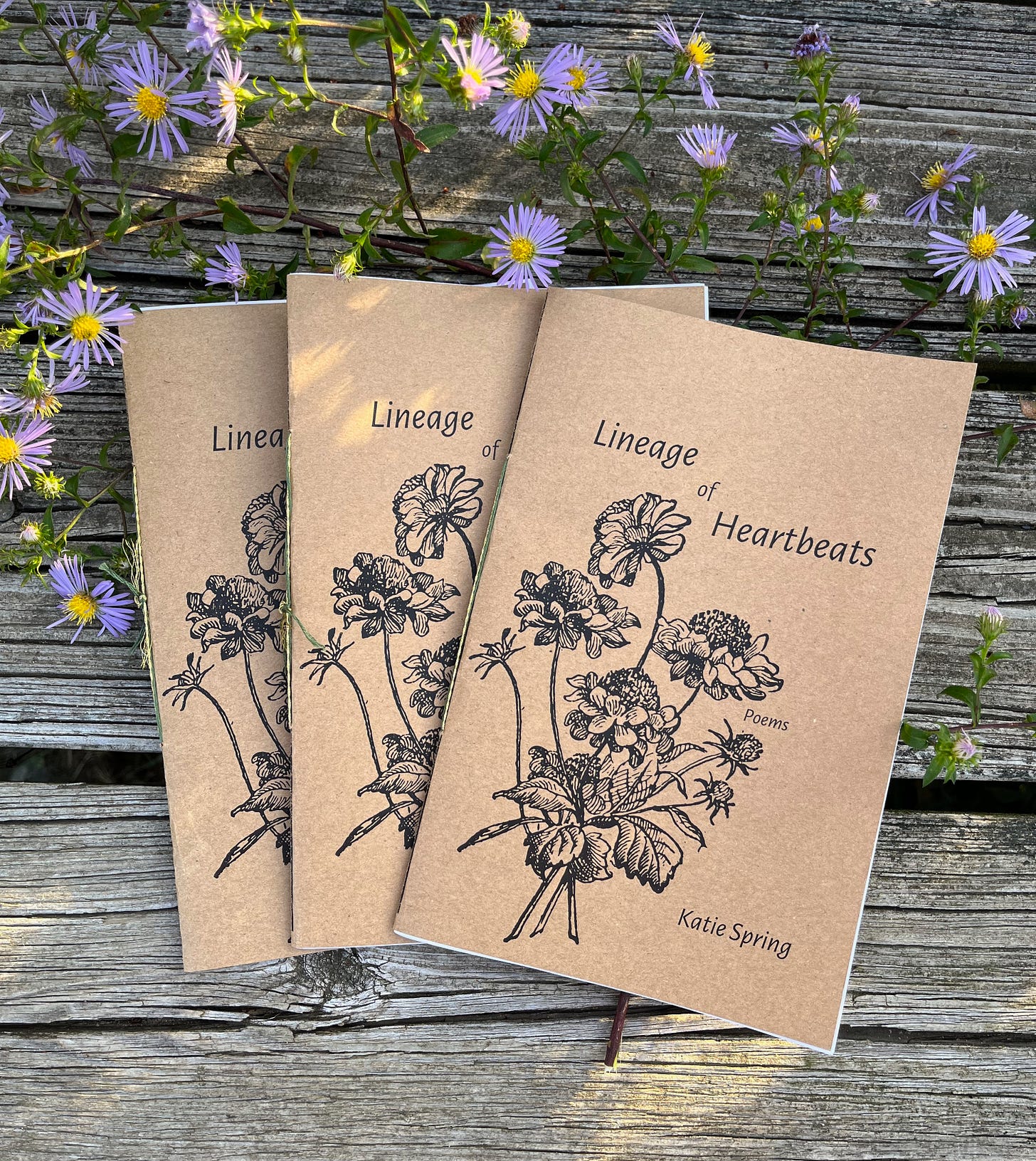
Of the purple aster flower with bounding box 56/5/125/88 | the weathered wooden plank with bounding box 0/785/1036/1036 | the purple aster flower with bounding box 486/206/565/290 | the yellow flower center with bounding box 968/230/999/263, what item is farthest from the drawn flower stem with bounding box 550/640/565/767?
the purple aster flower with bounding box 56/5/125/88

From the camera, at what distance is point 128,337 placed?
0.91 meters

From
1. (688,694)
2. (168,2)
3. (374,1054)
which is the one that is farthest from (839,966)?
(168,2)

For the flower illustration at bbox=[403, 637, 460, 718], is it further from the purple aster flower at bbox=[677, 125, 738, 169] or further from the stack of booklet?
the purple aster flower at bbox=[677, 125, 738, 169]

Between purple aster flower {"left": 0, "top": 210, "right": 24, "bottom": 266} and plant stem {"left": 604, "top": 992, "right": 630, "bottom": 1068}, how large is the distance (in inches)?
36.0

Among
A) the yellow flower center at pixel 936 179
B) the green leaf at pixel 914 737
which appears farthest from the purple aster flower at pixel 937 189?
the green leaf at pixel 914 737

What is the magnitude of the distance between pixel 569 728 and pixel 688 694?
0.12m

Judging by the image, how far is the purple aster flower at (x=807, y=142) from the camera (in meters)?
0.91

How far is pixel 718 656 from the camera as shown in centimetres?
Answer: 86

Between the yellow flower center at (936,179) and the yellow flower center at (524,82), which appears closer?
the yellow flower center at (524,82)

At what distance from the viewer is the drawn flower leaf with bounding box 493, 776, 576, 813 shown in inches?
33.9

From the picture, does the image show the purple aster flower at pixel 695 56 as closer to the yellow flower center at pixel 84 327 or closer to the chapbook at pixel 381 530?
the chapbook at pixel 381 530

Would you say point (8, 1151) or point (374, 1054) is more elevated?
point (374, 1054)

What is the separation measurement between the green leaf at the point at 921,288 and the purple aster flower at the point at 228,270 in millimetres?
673

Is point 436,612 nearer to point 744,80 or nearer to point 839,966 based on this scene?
point 839,966
